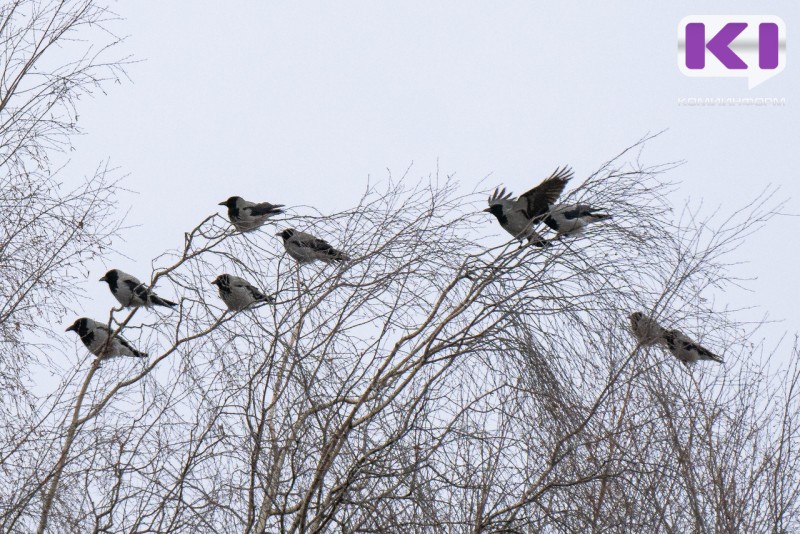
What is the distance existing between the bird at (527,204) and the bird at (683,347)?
5.83 feet

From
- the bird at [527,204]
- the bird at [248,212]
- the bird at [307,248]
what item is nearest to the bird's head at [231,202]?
the bird at [248,212]

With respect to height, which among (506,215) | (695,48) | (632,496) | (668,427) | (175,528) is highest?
(695,48)

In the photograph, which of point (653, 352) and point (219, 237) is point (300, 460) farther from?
point (653, 352)

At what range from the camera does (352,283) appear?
6.43 metres

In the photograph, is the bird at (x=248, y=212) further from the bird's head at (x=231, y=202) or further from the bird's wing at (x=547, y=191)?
the bird's wing at (x=547, y=191)

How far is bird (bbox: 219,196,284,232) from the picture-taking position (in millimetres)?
6777

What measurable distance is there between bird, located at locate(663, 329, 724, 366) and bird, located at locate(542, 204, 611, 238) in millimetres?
845

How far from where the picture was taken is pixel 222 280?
23.7ft

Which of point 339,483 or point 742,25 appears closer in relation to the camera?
point 339,483

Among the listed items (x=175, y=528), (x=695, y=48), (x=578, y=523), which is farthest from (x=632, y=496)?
(x=695, y=48)

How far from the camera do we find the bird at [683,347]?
272 inches

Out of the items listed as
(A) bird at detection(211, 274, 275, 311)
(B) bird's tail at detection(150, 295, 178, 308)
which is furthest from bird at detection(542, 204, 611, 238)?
(B) bird's tail at detection(150, 295, 178, 308)

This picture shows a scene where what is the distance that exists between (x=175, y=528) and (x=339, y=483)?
0.87 meters

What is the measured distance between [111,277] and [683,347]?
6387 mm
